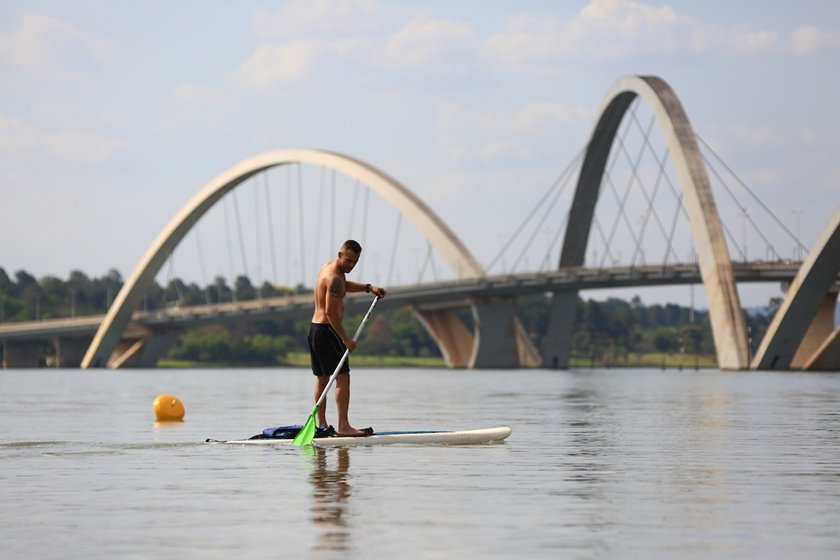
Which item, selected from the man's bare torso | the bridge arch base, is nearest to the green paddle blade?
the man's bare torso

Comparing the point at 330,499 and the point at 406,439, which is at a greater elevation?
the point at 406,439

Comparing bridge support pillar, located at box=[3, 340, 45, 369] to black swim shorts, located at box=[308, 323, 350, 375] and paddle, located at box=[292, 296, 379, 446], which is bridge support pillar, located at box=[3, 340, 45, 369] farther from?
paddle, located at box=[292, 296, 379, 446]

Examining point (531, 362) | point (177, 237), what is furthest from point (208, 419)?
point (177, 237)

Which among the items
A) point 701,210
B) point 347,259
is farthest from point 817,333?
point 347,259

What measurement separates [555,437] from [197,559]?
12.1m

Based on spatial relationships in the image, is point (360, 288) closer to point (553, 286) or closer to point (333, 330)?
point (333, 330)

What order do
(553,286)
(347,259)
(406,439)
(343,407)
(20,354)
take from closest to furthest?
(347,259)
(343,407)
(406,439)
(553,286)
(20,354)

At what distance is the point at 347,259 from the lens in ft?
55.4

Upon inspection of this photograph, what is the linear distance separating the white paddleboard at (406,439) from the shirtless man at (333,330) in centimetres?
12

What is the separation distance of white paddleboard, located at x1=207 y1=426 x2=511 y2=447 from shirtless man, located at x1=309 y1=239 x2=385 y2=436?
12cm

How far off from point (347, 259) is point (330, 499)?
5.86 metres

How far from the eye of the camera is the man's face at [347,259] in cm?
1686

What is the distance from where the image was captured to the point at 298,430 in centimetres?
1720

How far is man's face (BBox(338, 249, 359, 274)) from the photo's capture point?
16.9 m
